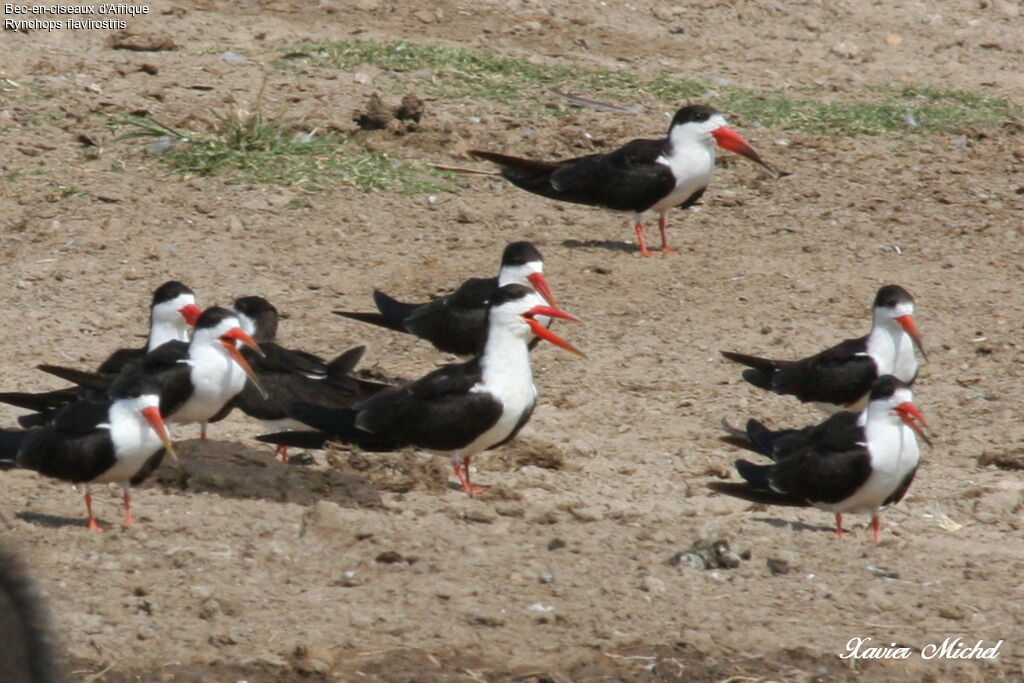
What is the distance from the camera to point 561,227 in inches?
432

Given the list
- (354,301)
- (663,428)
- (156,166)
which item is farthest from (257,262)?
(663,428)

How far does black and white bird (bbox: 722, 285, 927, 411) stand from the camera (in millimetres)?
8406

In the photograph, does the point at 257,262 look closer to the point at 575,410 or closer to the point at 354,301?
the point at 354,301

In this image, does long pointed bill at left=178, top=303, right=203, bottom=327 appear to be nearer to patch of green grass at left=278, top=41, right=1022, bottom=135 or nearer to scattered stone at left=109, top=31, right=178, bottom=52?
patch of green grass at left=278, top=41, right=1022, bottom=135

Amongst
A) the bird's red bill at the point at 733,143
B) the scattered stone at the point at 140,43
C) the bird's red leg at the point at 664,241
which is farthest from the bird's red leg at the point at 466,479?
the scattered stone at the point at 140,43

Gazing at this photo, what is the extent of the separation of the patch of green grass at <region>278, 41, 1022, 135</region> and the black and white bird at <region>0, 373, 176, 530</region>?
19.8 feet

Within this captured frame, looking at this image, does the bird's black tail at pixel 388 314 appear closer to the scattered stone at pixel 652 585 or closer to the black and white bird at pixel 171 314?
the black and white bird at pixel 171 314

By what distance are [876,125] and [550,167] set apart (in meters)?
3.16

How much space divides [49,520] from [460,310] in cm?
288

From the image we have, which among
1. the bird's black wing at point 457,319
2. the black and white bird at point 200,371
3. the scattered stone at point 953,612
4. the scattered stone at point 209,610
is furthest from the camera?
the bird's black wing at point 457,319

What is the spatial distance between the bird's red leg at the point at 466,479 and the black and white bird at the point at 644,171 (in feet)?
10.6

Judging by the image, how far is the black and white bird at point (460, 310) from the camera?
29.2 ft

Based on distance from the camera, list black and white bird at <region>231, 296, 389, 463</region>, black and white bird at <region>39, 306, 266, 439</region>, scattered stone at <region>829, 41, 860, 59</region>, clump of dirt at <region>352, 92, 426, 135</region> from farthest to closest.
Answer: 1. scattered stone at <region>829, 41, 860, 59</region>
2. clump of dirt at <region>352, 92, 426, 135</region>
3. black and white bird at <region>231, 296, 389, 463</region>
4. black and white bird at <region>39, 306, 266, 439</region>

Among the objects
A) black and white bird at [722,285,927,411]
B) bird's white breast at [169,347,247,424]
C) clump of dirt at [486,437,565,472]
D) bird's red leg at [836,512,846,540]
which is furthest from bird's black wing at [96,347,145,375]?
bird's red leg at [836,512,846,540]
